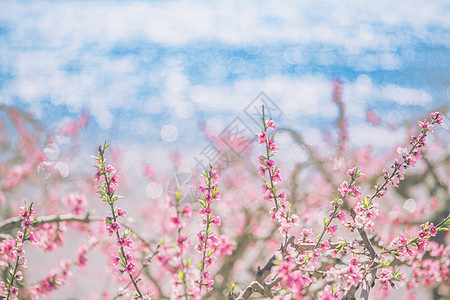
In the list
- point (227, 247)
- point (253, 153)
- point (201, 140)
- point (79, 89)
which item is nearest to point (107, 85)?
point (79, 89)

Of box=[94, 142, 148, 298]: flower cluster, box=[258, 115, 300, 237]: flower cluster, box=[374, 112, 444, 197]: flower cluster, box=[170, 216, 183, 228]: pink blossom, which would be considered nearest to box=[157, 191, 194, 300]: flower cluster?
box=[170, 216, 183, 228]: pink blossom

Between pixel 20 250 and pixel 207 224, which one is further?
pixel 20 250

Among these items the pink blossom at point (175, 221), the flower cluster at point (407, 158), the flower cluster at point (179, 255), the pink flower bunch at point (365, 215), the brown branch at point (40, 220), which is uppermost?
the brown branch at point (40, 220)

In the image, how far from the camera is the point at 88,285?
4848 mm

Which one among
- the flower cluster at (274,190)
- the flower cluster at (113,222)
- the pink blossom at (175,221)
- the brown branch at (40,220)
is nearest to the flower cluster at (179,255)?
the pink blossom at (175,221)

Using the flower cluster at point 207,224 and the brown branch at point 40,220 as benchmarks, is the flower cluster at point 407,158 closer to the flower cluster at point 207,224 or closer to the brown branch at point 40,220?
the flower cluster at point 207,224

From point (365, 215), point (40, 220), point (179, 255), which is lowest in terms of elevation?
point (365, 215)

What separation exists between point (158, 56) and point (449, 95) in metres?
12.6

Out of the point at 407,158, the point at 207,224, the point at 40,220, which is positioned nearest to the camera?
the point at 207,224

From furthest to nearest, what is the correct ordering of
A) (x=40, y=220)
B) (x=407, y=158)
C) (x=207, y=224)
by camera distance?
1. (x=40, y=220)
2. (x=407, y=158)
3. (x=207, y=224)

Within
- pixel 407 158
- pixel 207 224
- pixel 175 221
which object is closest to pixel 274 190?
pixel 207 224

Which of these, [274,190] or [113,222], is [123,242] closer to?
[113,222]

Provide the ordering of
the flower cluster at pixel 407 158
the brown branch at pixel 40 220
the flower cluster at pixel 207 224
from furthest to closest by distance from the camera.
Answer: the brown branch at pixel 40 220 < the flower cluster at pixel 407 158 < the flower cluster at pixel 207 224

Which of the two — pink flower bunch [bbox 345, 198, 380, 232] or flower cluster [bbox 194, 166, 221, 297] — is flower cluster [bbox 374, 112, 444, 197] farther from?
flower cluster [bbox 194, 166, 221, 297]
